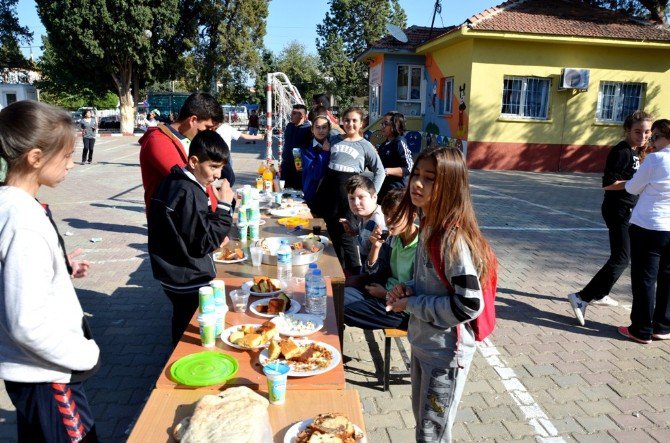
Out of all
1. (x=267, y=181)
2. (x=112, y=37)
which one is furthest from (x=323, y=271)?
(x=112, y=37)

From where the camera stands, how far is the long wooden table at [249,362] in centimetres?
201

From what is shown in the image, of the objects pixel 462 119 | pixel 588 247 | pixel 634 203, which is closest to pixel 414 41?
pixel 462 119

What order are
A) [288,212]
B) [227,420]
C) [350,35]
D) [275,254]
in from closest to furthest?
[227,420], [275,254], [288,212], [350,35]

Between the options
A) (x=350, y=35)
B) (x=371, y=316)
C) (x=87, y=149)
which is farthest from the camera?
(x=350, y=35)

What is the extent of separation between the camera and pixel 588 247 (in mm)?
7562

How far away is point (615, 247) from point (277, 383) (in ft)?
13.6

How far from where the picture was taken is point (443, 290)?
2.20 meters

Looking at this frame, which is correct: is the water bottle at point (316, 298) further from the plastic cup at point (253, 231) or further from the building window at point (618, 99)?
the building window at point (618, 99)

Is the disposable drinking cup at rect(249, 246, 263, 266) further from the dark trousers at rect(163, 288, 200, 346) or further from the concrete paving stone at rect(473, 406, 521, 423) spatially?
the concrete paving stone at rect(473, 406, 521, 423)

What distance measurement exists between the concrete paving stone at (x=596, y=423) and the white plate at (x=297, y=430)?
2145 mm

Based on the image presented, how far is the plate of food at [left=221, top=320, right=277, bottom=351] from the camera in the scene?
7.50ft

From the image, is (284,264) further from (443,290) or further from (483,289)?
(483,289)

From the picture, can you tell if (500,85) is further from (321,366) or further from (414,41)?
(321,366)

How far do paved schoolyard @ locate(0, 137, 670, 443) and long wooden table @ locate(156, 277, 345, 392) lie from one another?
0.96m
